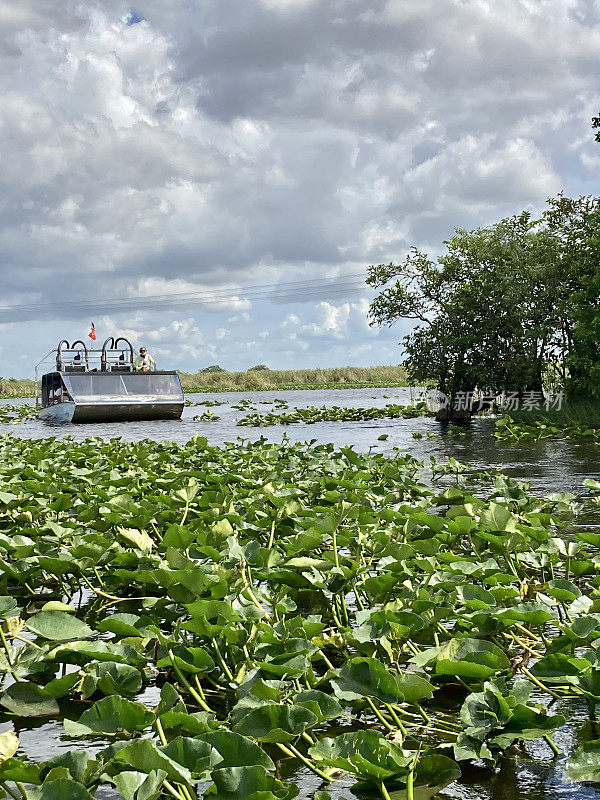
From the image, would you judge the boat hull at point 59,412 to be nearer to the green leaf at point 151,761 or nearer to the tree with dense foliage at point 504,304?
the tree with dense foliage at point 504,304

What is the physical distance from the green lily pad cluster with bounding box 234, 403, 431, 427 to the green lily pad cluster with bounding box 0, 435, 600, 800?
1663cm

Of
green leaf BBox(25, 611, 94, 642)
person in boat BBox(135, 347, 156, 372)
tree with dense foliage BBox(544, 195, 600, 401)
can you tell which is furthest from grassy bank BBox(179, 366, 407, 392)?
green leaf BBox(25, 611, 94, 642)

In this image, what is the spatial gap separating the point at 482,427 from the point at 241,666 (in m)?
16.6

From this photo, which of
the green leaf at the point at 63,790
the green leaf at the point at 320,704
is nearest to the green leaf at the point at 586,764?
the green leaf at the point at 320,704

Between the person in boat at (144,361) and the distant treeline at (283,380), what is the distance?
28587 mm

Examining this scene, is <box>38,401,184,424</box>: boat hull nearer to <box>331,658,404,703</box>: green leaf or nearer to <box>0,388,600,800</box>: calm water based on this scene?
<box>0,388,600,800</box>: calm water

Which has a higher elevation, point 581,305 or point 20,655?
point 581,305

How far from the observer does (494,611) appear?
2.86m

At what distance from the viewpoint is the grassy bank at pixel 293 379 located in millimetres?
61312

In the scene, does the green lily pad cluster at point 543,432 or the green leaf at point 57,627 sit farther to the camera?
the green lily pad cluster at point 543,432

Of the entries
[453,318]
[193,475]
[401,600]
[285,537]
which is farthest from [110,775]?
[453,318]

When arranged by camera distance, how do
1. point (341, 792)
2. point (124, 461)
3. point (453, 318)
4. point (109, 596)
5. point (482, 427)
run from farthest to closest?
1. point (453, 318)
2. point (482, 427)
3. point (124, 461)
4. point (109, 596)
5. point (341, 792)

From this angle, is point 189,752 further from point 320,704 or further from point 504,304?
point 504,304

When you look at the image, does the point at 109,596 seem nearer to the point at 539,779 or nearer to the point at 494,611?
the point at 494,611
